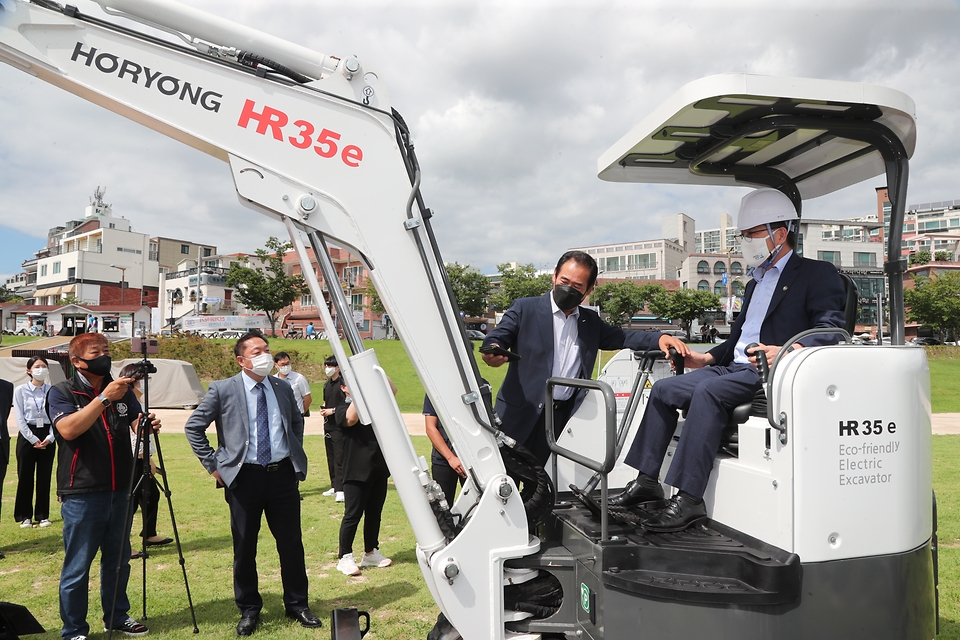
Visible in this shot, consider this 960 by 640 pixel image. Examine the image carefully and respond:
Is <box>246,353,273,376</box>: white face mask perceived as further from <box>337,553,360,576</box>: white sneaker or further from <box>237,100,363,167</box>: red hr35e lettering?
<box>237,100,363,167</box>: red hr35e lettering

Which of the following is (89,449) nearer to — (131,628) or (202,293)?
(131,628)

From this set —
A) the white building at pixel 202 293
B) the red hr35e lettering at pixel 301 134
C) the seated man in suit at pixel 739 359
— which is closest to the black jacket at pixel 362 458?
the seated man in suit at pixel 739 359

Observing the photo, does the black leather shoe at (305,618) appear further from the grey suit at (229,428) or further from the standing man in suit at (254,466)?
the grey suit at (229,428)

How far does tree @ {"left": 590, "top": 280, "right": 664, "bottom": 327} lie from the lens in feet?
231

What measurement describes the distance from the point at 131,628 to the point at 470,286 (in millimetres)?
57655

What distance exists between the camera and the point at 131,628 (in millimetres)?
4555

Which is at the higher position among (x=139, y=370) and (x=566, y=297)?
(x=566, y=297)

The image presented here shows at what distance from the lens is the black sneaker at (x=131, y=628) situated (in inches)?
179

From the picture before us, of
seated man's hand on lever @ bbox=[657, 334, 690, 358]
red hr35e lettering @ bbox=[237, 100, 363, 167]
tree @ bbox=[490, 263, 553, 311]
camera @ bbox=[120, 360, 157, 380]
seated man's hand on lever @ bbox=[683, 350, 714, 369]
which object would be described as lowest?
camera @ bbox=[120, 360, 157, 380]

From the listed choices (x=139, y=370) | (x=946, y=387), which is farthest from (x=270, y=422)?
(x=946, y=387)

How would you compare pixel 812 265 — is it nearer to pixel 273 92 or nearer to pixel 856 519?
pixel 856 519

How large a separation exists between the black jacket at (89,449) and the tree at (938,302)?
184 feet

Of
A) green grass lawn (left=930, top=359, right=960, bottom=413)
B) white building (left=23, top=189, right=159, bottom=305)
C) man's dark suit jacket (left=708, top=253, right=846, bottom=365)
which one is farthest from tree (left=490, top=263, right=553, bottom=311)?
man's dark suit jacket (left=708, top=253, right=846, bottom=365)

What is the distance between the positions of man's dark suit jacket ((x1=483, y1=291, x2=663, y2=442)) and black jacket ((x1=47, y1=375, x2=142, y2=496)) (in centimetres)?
278
